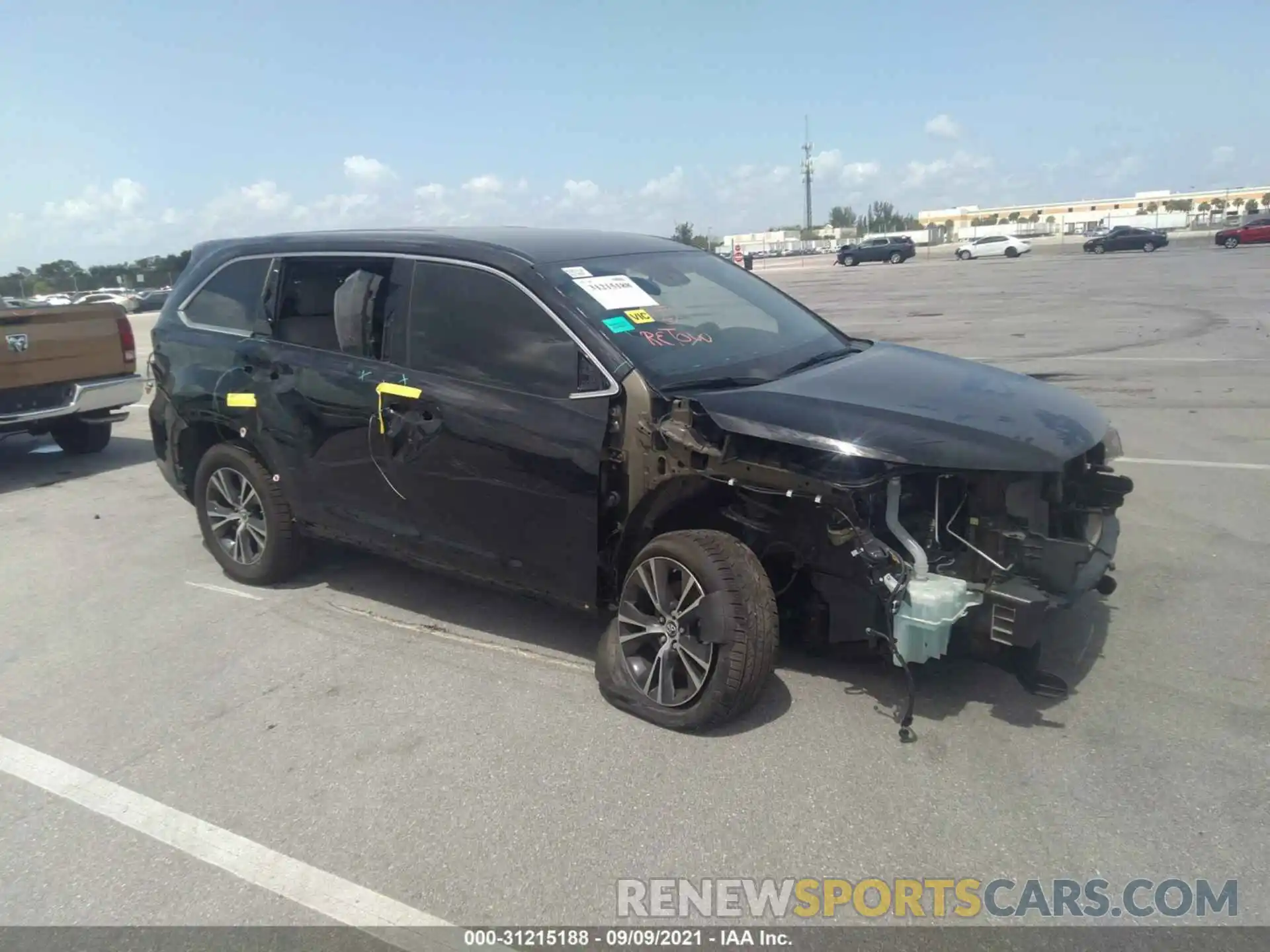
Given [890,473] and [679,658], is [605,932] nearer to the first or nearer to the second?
[679,658]

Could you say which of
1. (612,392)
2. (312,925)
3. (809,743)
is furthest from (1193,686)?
(312,925)

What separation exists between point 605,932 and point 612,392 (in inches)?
80.1

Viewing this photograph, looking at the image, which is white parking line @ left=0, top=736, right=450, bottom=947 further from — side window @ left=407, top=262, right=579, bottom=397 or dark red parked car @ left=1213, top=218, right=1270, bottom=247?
dark red parked car @ left=1213, top=218, right=1270, bottom=247

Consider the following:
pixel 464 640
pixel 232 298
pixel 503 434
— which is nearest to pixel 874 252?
pixel 232 298

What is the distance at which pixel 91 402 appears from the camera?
9070mm

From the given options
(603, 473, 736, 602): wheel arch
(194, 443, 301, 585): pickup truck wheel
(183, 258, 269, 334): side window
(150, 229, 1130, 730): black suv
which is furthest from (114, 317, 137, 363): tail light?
(603, 473, 736, 602): wheel arch

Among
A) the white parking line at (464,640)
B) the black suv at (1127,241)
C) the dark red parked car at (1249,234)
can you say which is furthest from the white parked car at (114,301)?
the dark red parked car at (1249,234)

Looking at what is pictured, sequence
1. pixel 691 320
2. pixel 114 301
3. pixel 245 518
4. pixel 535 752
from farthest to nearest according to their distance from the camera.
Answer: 1. pixel 114 301
2. pixel 245 518
3. pixel 691 320
4. pixel 535 752

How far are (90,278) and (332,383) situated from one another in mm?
54754

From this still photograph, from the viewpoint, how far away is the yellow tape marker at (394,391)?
4664 mm

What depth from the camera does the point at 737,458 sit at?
380cm

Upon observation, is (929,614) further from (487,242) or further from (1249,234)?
(1249,234)

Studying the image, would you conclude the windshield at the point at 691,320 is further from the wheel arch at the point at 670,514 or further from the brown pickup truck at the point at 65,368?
the brown pickup truck at the point at 65,368

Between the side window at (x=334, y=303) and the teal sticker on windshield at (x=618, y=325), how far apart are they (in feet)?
4.17
